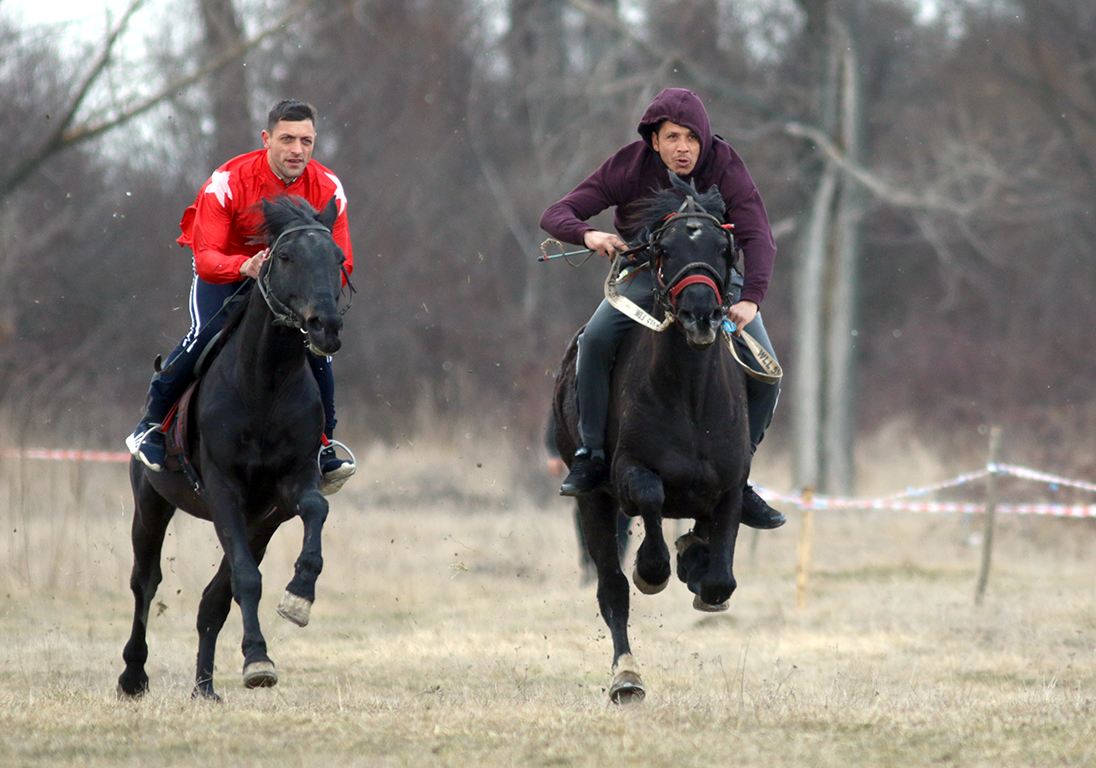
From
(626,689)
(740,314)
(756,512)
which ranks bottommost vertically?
(626,689)

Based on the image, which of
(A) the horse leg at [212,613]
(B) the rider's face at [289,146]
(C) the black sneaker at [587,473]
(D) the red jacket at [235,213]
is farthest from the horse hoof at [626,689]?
(B) the rider's face at [289,146]

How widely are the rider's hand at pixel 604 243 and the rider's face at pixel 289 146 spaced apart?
4.80 ft

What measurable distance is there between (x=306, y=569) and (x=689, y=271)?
2130 mm

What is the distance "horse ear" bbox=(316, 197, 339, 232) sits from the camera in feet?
22.2

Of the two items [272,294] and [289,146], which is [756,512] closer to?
[272,294]

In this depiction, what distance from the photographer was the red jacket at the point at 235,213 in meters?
6.99

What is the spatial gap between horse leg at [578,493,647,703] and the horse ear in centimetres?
185

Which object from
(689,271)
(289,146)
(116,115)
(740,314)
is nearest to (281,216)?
(289,146)

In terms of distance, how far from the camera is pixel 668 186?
285 inches

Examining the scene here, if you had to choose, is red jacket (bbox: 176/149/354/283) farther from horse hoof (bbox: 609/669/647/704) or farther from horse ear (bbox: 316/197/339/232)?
horse hoof (bbox: 609/669/647/704)

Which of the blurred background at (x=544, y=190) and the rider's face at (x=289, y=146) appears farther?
the blurred background at (x=544, y=190)

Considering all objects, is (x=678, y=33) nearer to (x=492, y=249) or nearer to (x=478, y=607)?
(x=492, y=249)

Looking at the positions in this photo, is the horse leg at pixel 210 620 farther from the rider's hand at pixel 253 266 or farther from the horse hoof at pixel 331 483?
the rider's hand at pixel 253 266

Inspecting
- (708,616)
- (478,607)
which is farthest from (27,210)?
(708,616)
